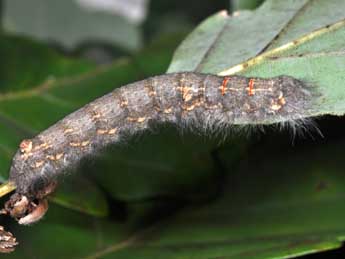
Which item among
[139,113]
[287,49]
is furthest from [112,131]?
[287,49]

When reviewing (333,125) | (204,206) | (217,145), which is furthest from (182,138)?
(333,125)

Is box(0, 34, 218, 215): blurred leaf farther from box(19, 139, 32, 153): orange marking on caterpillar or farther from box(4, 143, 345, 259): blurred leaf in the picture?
box(19, 139, 32, 153): orange marking on caterpillar

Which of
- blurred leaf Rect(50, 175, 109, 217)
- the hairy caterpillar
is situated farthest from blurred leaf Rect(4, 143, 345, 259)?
the hairy caterpillar

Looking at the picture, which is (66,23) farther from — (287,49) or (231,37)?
(287,49)

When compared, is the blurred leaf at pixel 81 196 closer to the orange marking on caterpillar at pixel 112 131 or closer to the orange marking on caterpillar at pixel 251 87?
the orange marking on caterpillar at pixel 112 131

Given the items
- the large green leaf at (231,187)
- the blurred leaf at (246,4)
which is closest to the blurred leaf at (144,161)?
the large green leaf at (231,187)
